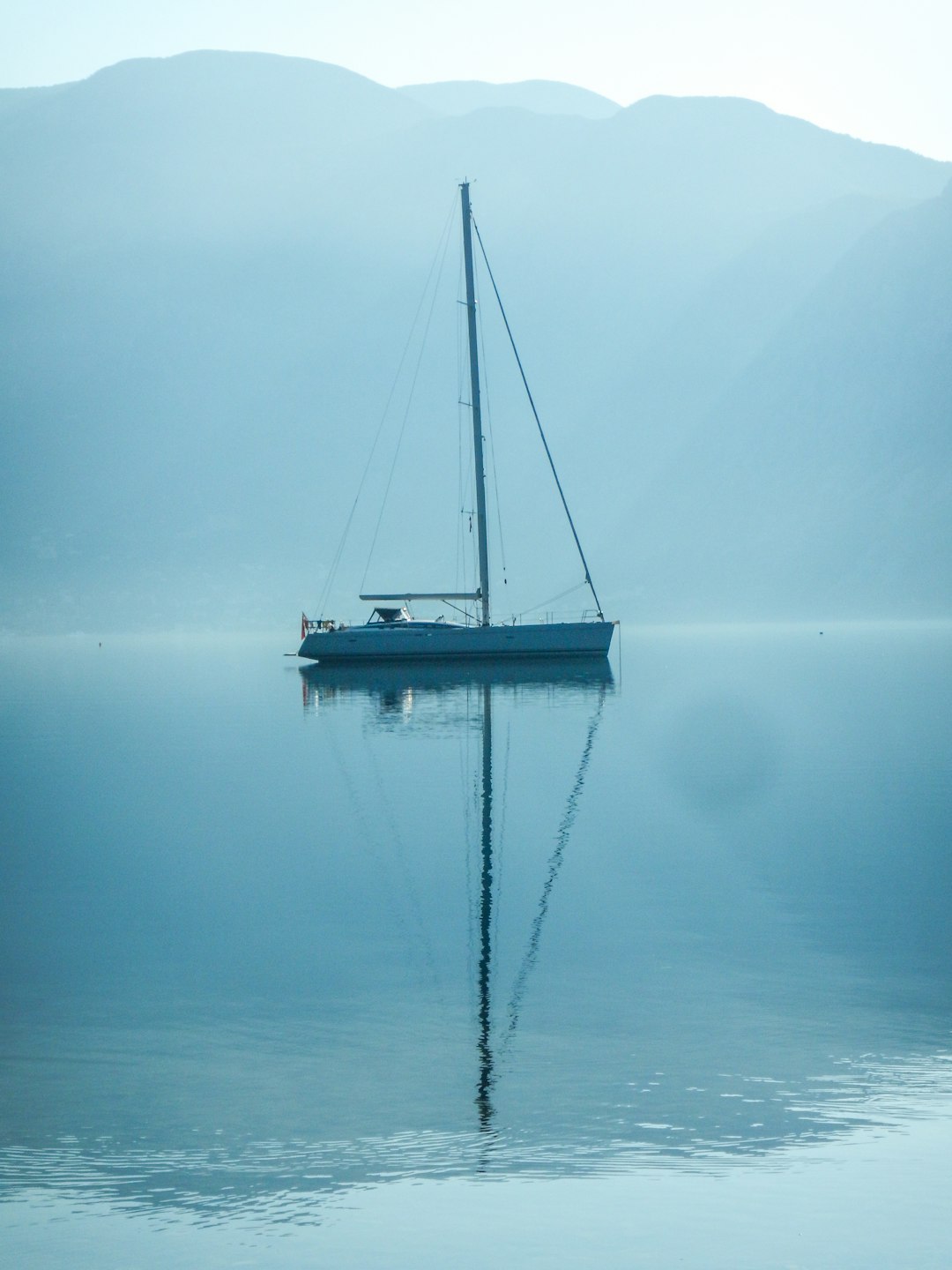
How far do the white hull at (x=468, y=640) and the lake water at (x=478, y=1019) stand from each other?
36.1 metres

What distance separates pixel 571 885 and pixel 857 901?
398 centimetres

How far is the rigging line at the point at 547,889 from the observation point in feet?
49.3

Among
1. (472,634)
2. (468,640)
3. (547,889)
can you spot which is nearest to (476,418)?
(472,634)

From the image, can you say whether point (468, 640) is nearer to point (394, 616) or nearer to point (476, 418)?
point (394, 616)

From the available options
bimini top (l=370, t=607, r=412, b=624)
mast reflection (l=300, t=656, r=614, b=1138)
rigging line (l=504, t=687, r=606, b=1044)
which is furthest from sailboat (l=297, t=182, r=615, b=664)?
rigging line (l=504, t=687, r=606, b=1044)

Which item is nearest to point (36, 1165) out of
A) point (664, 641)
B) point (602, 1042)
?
point (602, 1042)

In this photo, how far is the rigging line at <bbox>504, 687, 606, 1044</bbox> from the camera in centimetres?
1503

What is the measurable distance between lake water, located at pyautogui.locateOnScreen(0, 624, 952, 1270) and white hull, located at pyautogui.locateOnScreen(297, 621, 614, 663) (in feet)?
118

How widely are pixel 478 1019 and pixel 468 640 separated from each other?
56.7 m

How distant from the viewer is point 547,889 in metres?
20.7

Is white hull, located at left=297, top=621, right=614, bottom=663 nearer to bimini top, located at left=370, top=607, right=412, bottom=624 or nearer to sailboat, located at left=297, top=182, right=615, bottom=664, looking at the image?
sailboat, located at left=297, top=182, right=615, bottom=664

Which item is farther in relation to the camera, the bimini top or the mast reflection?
the bimini top

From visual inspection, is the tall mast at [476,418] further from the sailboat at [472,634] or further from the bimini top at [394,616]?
the bimini top at [394,616]

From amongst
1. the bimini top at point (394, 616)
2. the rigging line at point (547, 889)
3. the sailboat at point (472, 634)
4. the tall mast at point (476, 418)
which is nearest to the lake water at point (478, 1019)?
the rigging line at point (547, 889)
